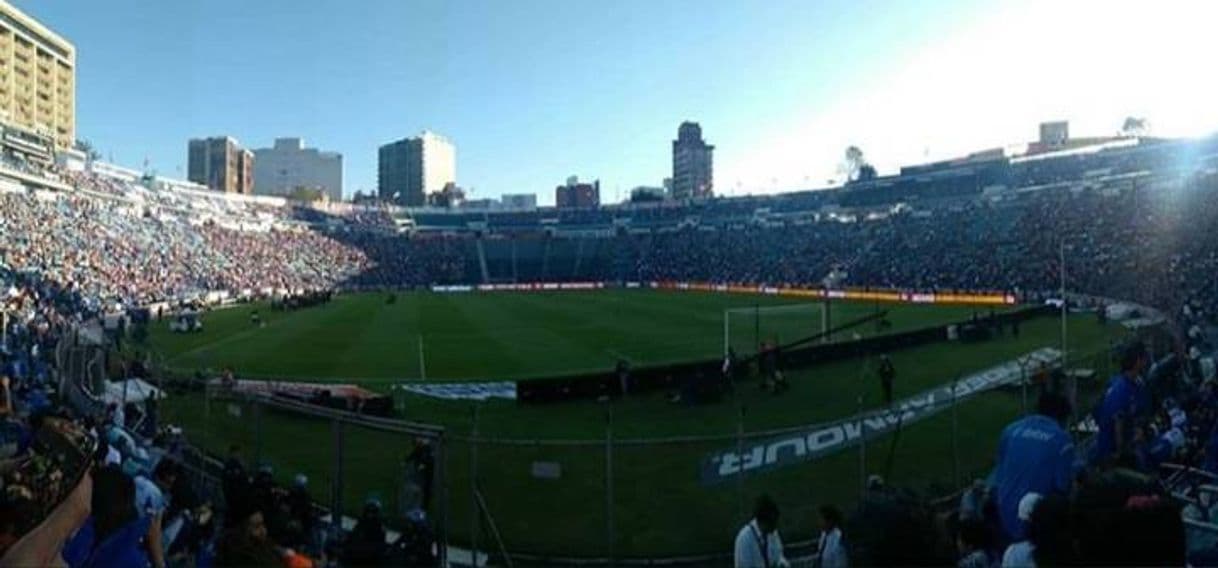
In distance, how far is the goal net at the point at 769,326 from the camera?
132 feet

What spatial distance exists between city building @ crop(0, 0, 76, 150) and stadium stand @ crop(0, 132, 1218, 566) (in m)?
38.7

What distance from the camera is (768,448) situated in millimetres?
16281

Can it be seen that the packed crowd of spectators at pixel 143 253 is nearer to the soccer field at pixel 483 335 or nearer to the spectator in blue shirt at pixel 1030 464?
the soccer field at pixel 483 335

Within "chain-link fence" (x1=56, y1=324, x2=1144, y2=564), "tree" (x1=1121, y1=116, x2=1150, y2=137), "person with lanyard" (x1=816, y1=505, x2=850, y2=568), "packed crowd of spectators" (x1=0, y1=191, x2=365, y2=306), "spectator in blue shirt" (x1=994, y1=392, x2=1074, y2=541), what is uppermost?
"tree" (x1=1121, y1=116, x2=1150, y2=137)

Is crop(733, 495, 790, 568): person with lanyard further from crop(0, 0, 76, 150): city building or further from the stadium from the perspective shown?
crop(0, 0, 76, 150): city building

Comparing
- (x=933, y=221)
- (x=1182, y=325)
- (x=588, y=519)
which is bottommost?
(x=588, y=519)

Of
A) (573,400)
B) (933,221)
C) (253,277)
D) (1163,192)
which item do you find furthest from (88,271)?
(1163,192)

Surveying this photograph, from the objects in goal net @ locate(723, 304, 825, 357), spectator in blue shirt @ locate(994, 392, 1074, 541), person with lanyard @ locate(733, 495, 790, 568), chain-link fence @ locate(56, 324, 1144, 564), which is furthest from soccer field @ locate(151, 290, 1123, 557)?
spectator in blue shirt @ locate(994, 392, 1074, 541)

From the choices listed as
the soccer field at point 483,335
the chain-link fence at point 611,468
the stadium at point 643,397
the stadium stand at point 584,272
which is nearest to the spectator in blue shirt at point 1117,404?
the stadium at point 643,397

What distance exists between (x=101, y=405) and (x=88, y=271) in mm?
50235

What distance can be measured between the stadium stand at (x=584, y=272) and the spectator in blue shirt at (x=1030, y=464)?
0.20m

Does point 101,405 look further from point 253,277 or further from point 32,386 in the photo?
point 253,277

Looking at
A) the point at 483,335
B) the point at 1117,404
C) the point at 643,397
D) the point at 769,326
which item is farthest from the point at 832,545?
the point at 769,326

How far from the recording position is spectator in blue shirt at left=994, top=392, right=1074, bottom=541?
6996 mm
